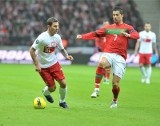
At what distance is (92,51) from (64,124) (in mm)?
24064

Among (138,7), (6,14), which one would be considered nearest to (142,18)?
(138,7)

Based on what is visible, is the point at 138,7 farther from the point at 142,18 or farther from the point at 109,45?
the point at 109,45

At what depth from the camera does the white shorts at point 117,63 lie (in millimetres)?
12688

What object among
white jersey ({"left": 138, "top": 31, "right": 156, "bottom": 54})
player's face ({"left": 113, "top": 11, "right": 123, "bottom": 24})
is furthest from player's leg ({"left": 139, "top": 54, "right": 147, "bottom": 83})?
player's face ({"left": 113, "top": 11, "right": 123, "bottom": 24})

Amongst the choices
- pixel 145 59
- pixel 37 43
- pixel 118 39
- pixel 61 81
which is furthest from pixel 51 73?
pixel 145 59

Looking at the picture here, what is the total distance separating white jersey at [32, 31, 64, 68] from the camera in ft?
39.5

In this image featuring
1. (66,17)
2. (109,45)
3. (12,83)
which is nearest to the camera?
(109,45)

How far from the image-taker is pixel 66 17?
37250mm

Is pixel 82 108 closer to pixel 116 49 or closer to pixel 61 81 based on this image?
pixel 61 81

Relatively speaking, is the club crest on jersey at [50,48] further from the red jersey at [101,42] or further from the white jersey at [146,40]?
the white jersey at [146,40]

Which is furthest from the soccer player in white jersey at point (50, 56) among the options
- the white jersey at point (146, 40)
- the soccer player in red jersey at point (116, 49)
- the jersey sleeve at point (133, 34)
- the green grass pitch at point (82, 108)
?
the white jersey at point (146, 40)

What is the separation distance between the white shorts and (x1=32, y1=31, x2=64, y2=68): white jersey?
135 centimetres

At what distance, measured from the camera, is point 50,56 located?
12.3 m

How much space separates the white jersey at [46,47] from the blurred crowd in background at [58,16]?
22.3 m
